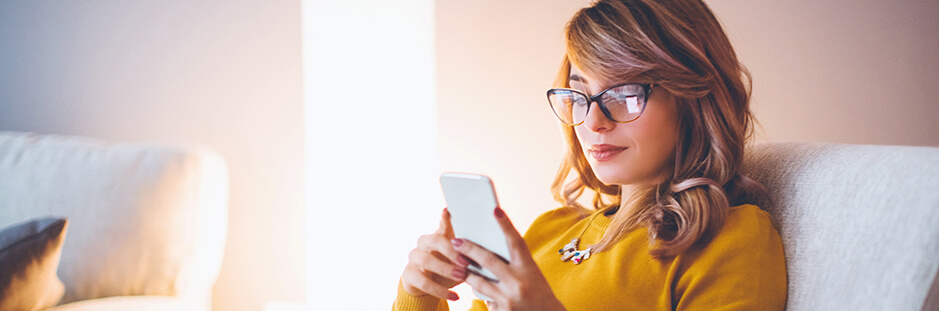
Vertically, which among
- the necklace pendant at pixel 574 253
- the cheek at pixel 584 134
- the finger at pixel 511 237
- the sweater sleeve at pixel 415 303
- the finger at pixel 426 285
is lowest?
the sweater sleeve at pixel 415 303

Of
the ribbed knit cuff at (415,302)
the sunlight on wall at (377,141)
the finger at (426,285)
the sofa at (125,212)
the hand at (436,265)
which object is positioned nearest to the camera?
the hand at (436,265)

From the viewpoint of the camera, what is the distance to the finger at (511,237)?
760 millimetres

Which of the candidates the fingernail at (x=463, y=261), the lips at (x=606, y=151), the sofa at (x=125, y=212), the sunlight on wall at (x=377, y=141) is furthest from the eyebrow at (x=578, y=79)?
the sofa at (x=125, y=212)

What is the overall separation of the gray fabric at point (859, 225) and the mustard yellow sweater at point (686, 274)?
48 millimetres

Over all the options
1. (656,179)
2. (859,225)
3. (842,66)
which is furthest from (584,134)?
(842,66)

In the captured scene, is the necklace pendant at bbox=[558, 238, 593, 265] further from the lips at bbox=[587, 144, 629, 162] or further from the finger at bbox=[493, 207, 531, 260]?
the finger at bbox=[493, 207, 531, 260]

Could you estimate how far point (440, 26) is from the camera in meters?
1.68

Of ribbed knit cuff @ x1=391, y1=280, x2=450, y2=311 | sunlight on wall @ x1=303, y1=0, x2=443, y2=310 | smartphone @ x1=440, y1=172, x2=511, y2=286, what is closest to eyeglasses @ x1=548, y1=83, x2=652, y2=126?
smartphone @ x1=440, y1=172, x2=511, y2=286

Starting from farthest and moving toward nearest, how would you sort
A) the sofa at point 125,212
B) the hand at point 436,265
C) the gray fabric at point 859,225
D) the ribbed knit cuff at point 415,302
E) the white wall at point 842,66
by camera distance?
the sofa at point 125,212, the white wall at point 842,66, the ribbed knit cuff at point 415,302, the hand at point 436,265, the gray fabric at point 859,225

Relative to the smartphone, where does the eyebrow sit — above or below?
above

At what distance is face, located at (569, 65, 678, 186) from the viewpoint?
3.17ft

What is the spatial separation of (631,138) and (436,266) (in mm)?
380

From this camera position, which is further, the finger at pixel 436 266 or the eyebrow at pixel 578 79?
the eyebrow at pixel 578 79

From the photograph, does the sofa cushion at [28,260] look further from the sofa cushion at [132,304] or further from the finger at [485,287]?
the finger at [485,287]
